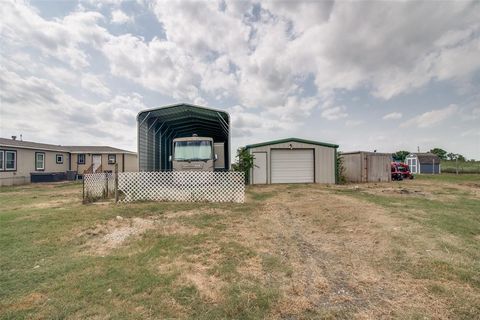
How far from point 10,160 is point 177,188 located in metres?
16.9

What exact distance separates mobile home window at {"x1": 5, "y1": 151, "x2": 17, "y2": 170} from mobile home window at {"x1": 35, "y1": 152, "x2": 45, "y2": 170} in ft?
6.88

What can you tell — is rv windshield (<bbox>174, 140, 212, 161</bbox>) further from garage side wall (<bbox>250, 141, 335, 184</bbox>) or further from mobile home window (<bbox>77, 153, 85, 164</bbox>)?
mobile home window (<bbox>77, 153, 85, 164</bbox>)

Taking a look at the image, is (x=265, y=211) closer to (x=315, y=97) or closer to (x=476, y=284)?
(x=476, y=284)

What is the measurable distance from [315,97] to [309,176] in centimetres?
598

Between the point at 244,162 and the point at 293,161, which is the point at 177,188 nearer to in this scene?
the point at 244,162

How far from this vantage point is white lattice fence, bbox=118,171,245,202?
28.3 ft

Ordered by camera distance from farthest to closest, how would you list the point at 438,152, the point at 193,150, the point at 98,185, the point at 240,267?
1. the point at 438,152
2. the point at 193,150
3. the point at 98,185
4. the point at 240,267

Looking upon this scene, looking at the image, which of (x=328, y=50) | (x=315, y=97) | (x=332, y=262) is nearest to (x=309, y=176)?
(x=315, y=97)

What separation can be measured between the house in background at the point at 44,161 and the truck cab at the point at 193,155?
4983 millimetres

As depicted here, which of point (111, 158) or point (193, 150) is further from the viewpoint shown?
point (111, 158)

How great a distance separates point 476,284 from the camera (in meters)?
2.82

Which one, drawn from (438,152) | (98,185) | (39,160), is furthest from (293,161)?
(438,152)

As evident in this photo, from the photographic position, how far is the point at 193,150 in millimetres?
11164

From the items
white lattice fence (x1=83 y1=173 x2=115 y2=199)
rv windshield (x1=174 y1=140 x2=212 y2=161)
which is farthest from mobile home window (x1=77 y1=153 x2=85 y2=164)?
rv windshield (x1=174 y1=140 x2=212 y2=161)
